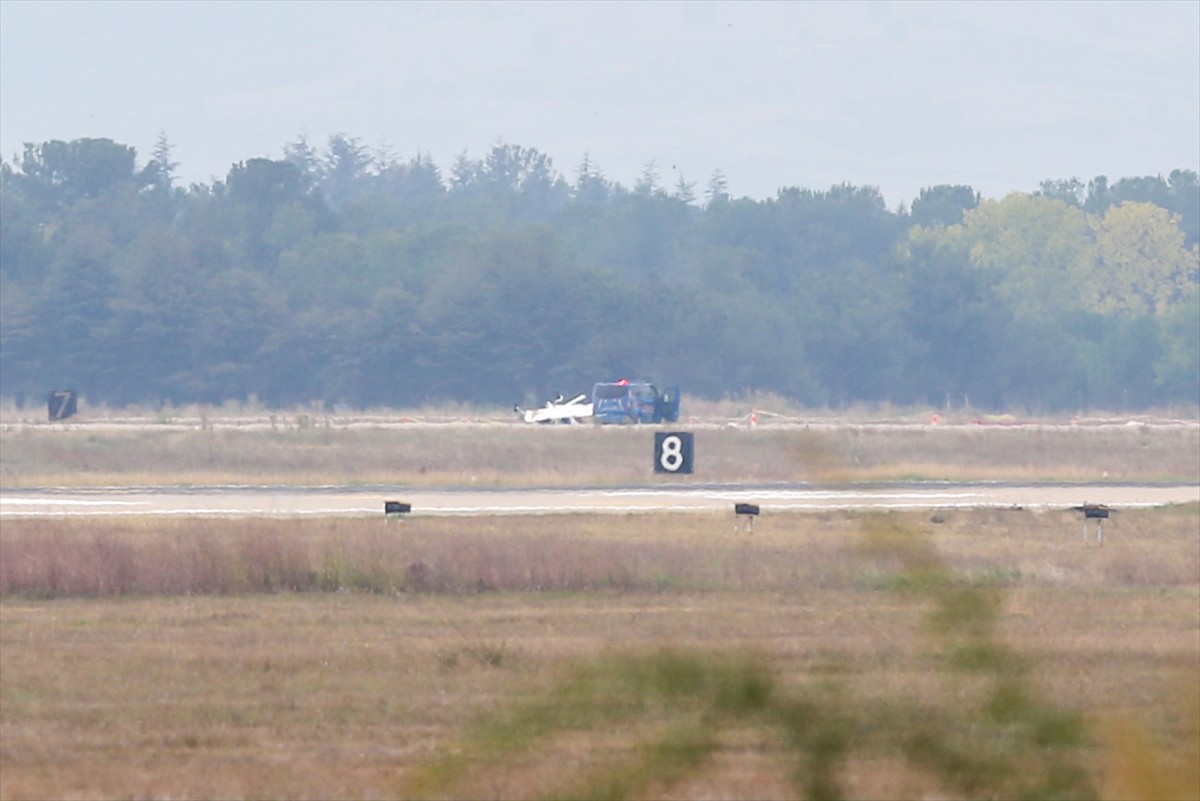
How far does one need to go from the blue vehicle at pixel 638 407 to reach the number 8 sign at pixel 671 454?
1722 cm

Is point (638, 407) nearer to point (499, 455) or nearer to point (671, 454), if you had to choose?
point (499, 455)

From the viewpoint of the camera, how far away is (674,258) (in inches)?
4988

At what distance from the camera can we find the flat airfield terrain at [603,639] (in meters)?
1.78

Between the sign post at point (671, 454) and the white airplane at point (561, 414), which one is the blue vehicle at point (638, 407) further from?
the sign post at point (671, 454)

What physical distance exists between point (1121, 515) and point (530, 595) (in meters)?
14.7

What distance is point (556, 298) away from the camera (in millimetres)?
88750

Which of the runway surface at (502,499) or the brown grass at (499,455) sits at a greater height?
the brown grass at (499,455)

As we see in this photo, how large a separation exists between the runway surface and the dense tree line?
46.3 m

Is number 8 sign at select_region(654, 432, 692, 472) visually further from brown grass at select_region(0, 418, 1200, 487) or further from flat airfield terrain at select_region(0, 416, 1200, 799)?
flat airfield terrain at select_region(0, 416, 1200, 799)

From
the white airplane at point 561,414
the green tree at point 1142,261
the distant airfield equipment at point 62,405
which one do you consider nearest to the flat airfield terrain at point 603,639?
the white airplane at point 561,414

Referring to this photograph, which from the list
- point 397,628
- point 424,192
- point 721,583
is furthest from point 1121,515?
point 424,192

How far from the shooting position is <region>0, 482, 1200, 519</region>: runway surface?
31.3 metres

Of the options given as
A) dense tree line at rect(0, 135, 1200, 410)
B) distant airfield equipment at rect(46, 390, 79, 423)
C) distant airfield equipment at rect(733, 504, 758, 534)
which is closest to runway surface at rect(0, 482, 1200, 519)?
distant airfield equipment at rect(733, 504, 758, 534)

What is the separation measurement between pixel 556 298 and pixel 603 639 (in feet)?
241
